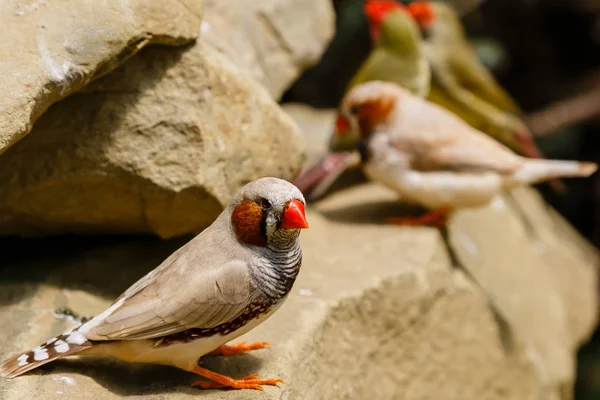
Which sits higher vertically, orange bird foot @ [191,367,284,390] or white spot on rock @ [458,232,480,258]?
orange bird foot @ [191,367,284,390]

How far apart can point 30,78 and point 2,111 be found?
172mm

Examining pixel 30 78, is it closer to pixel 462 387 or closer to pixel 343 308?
pixel 343 308

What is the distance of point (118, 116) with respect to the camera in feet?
9.77

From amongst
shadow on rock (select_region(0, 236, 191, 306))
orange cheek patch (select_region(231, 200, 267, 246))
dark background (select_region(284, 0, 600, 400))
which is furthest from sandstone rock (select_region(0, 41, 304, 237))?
dark background (select_region(284, 0, 600, 400))

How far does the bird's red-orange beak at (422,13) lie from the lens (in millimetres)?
5750

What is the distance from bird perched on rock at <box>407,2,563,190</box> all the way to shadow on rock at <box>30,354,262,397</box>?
3.49m

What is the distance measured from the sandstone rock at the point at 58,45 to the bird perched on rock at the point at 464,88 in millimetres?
3285

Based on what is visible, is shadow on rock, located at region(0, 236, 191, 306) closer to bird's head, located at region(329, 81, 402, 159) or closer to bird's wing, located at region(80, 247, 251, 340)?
bird's wing, located at region(80, 247, 251, 340)

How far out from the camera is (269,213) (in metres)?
2.49

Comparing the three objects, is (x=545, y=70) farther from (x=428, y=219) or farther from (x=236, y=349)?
(x=236, y=349)

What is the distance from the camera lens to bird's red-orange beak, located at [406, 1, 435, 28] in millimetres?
5750

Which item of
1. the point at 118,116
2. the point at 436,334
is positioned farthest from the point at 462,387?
the point at 118,116

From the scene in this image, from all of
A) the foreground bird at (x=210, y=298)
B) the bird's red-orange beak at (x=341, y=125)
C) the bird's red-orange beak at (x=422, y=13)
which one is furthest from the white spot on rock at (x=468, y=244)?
the foreground bird at (x=210, y=298)

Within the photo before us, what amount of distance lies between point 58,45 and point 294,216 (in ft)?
3.65
